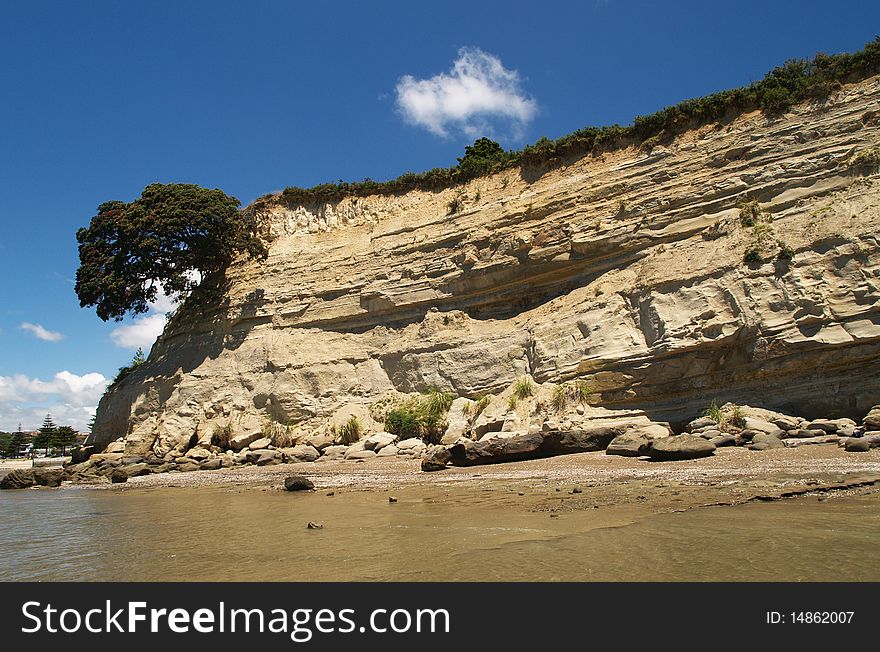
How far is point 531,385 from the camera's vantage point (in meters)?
18.6

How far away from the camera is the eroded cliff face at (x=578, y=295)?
1517 cm

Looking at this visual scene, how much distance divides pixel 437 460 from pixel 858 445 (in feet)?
27.4

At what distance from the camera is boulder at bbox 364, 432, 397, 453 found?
18.5m

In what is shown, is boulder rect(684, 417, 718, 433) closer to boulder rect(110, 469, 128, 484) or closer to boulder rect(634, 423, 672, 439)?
boulder rect(634, 423, 672, 439)

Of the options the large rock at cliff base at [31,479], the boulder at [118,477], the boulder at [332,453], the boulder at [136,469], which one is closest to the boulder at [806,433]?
the boulder at [332,453]

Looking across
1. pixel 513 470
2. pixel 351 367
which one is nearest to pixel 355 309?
pixel 351 367

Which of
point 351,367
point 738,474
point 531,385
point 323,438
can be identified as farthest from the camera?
point 351,367

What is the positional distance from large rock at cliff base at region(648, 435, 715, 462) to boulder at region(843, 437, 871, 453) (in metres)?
2.25

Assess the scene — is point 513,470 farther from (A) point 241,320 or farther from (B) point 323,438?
(A) point 241,320

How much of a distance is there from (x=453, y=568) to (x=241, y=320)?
22905 mm

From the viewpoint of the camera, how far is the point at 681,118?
20750 millimetres

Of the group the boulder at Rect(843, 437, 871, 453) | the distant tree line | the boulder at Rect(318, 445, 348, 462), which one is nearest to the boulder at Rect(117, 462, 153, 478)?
the boulder at Rect(318, 445, 348, 462)

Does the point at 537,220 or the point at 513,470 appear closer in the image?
the point at 513,470

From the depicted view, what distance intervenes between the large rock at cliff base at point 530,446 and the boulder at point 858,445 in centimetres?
480
